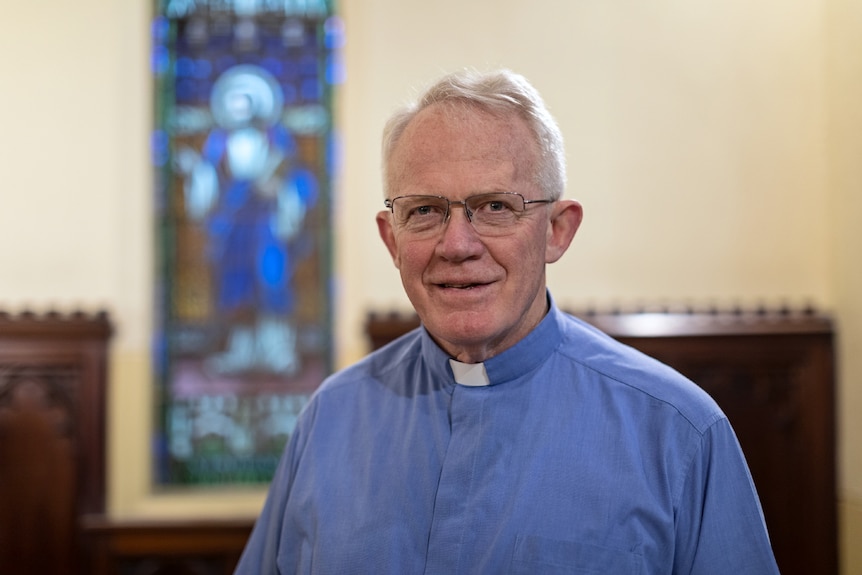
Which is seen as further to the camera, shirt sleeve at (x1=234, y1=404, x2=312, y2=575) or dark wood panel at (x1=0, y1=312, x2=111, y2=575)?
dark wood panel at (x1=0, y1=312, x2=111, y2=575)

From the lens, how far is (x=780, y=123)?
13.1 feet

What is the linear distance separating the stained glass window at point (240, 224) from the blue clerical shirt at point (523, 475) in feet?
8.22

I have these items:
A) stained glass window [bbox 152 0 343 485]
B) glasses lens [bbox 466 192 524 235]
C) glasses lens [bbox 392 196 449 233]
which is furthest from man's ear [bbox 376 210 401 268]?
stained glass window [bbox 152 0 343 485]

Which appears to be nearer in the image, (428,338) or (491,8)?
(428,338)

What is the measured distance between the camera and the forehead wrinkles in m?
1.52

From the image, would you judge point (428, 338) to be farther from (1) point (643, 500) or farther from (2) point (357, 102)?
(2) point (357, 102)

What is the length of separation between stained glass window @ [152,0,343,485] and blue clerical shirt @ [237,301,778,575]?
8.22 feet

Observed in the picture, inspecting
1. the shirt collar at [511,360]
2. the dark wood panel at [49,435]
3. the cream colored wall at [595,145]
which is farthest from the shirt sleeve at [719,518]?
the dark wood panel at [49,435]

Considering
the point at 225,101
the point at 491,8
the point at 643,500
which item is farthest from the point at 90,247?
the point at 643,500

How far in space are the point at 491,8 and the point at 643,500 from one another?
3113mm

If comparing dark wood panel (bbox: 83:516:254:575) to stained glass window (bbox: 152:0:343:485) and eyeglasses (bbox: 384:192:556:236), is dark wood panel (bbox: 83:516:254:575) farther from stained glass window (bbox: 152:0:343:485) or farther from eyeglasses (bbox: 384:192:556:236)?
eyeglasses (bbox: 384:192:556:236)

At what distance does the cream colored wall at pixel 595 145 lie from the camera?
13.0 ft

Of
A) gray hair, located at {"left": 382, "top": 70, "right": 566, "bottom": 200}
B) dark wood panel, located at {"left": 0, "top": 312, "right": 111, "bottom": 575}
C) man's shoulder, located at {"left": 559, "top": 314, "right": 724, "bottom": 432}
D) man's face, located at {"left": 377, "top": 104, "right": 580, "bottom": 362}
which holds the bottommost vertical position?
dark wood panel, located at {"left": 0, "top": 312, "right": 111, "bottom": 575}

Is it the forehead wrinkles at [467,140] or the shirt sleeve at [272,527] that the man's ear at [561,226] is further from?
the shirt sleeve at [272,527]
